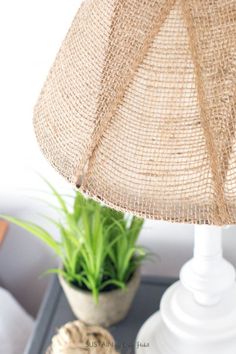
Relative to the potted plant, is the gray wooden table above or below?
below

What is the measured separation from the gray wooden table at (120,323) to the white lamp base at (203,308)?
10 cm

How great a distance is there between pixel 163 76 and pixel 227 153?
3.4 inches

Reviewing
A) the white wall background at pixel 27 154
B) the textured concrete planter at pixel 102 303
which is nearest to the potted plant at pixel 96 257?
the textured concrete planter at pixel 102 303

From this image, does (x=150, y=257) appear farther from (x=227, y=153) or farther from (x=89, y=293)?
(x=227, y=153)

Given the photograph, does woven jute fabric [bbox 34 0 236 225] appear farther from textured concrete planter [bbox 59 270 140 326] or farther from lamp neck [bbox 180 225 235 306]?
textured concrete planter [bbox 59 270 140 326]

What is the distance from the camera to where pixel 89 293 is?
0.93 m

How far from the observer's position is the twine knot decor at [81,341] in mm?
820

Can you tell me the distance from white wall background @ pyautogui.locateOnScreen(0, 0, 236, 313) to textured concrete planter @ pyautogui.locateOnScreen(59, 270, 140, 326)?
0.15 meters

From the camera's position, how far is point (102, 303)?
941 millimetres

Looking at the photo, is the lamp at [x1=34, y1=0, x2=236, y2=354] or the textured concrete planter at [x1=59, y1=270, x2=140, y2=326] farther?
the textured concrete planter at [x1=59, y1=270, x2=140, y2=326]

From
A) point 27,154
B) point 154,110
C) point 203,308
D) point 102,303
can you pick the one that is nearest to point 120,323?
point 102,303

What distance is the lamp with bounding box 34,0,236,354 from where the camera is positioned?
491 mm

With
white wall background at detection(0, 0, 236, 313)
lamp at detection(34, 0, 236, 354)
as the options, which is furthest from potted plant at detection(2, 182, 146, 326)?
lamp at detection(34, 0, 236, 354)

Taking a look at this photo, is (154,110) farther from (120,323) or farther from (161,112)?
(120,323)
